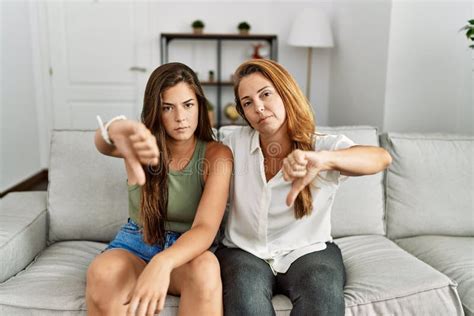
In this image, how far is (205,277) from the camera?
1.29m

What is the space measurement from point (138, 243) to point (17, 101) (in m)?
2.87

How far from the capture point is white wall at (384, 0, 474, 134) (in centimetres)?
267

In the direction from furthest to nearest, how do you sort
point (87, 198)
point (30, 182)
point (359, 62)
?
point (30, 182), point (359, 62), point (87, 198)

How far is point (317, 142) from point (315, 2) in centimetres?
308

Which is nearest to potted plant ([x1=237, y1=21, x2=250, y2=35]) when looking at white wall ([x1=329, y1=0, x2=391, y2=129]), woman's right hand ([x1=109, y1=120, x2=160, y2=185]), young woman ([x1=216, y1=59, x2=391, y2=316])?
white wall ([x1=329, y1=0, x2=391, y2=129])

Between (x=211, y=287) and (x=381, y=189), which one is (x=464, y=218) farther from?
(x=211, y=287)

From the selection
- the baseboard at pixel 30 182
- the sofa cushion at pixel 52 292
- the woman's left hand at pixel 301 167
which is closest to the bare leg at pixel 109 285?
the sofa cushion at pixel 52 292

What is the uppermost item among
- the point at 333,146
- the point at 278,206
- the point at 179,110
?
the point at 179,110

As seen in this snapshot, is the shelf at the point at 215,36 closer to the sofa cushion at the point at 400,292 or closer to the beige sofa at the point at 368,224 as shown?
the beige sofa at the point at 368,224

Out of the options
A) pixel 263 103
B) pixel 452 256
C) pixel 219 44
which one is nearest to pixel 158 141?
pixel 263 103

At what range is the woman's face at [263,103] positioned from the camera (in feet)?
4.75

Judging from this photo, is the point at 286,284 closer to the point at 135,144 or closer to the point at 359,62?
the point at 135,144

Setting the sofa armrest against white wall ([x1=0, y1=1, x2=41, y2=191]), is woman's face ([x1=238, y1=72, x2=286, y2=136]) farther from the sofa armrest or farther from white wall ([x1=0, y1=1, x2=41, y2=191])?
white wall ([x1=0, y1=1, x2=41, y2=191])

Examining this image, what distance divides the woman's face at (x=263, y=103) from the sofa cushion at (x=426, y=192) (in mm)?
739
